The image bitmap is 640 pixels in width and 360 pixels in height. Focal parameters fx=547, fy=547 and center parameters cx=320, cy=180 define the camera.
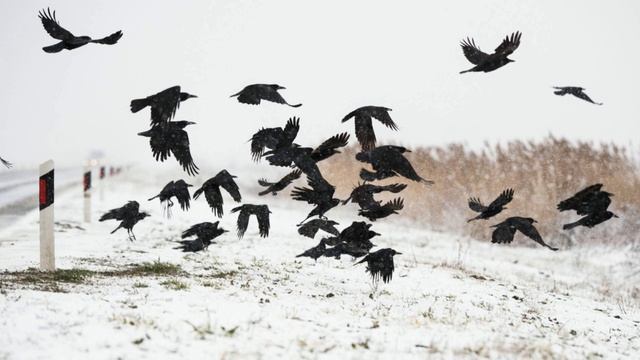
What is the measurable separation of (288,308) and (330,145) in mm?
1570

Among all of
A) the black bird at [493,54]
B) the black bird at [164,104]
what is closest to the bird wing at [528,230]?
the black bird at [493,54]

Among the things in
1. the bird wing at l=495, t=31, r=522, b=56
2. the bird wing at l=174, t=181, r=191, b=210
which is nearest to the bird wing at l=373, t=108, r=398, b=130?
the bird wing at l=495, t=31, r=522, b=56

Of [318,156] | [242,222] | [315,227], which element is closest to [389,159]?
[318,156]

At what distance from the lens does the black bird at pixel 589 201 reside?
209 inches

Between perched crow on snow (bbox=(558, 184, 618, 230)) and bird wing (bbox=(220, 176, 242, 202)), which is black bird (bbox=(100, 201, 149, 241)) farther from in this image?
perched crow on snow (bbox=(558, 184, 618, 230))

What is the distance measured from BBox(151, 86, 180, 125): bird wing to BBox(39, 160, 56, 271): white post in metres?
1.88

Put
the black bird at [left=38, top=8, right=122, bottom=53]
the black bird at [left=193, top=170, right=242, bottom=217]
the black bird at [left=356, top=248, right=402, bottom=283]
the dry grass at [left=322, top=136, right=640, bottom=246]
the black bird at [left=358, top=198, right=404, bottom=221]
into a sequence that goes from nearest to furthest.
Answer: the black bird at [left=38, top=8, right=122, bottom=53] < the black bird at [left=356, top=248, right=402, bottom=283] < the black bird at [left=193, top=170, right=242, bottom=217] < the black bird at [left=358, top=198, right=404, bottom=221] < the dry grass at [left=322, top=136, right=640, bottom=246]

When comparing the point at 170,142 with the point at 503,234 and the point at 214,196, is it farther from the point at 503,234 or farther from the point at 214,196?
the point at 503,234

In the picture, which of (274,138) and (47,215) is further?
(47,215)

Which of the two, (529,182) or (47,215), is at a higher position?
(529,182)

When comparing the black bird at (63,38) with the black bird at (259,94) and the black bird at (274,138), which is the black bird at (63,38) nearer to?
the black bird at (259,94)

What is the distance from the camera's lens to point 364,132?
17.3 ft

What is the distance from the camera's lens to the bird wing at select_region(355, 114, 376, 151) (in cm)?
526

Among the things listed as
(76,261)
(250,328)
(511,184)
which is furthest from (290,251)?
(511,184)
